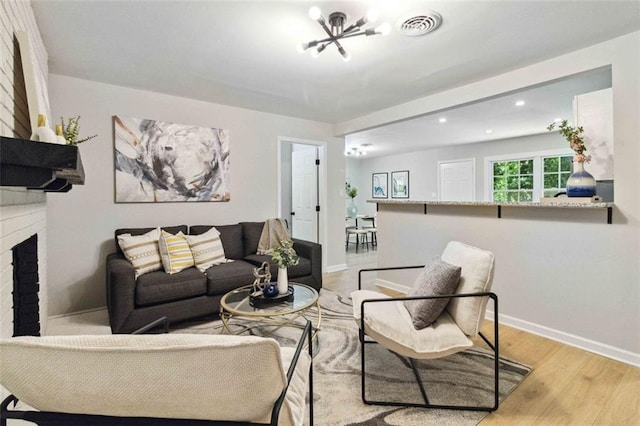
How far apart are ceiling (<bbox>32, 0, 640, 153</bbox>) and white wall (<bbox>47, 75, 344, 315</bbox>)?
0.20 m

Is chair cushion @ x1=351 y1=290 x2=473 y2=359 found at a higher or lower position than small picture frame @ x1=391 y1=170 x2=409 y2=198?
lower

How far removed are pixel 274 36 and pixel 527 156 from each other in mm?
Result: 6164

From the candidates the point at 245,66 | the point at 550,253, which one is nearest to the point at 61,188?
the point at 245,66

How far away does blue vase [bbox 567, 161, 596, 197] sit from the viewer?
243cm

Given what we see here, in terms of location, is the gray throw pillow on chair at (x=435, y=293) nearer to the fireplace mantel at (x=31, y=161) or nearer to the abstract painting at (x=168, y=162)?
the fireplace mantel at (x=31, y=161)

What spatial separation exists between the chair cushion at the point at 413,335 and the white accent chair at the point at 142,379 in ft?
3.71

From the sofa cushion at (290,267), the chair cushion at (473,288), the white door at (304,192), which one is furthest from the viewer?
the white door at (304,192)

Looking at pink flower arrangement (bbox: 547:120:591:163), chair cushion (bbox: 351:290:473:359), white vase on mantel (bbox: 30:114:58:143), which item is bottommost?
chair cushion (bbox: 351:290:473:359)

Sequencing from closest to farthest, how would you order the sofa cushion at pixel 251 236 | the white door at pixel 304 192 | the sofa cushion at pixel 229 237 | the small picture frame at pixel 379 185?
the sofa cushion at pixel 229 237 < the sofa cushion at pixel 251 236 < the white door at pixel 304 192 < the small picture frame at pixel 379 185

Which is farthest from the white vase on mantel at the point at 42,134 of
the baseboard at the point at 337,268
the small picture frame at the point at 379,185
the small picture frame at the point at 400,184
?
the small picture frame at the point at 379,185

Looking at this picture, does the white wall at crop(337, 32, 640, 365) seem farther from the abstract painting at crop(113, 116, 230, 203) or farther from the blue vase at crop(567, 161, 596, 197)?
the abstract painting at crop(113, 116, 230, 203)

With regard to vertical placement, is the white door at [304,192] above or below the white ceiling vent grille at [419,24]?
below

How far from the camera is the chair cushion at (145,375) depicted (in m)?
0.77

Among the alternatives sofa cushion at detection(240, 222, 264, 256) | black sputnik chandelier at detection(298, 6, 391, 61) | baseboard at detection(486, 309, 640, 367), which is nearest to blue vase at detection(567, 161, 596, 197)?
baseboard at detection(486, 309, 640, 367)
